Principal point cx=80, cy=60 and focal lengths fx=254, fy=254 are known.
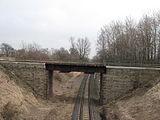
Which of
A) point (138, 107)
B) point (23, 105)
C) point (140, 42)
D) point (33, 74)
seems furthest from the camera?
point (140, 42)

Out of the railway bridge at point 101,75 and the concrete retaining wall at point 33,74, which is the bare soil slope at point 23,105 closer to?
the concrete retaining wall at point 33,74

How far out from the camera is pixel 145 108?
31.9 meters

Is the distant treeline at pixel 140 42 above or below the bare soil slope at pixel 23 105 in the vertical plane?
above

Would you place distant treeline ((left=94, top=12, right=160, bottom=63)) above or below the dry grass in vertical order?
above

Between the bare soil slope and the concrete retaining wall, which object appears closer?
the bare soil slope

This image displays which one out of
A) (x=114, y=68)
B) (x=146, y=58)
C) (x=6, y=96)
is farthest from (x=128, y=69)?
(x=146, y=58)

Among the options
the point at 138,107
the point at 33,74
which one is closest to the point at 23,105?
the point at 33,74

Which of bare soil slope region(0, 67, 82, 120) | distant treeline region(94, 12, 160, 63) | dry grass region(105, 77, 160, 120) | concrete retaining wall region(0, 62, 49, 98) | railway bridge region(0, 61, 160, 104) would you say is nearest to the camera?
dry grass region(105, 77, 160, 120)

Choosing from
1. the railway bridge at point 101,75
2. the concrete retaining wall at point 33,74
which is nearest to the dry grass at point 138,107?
the railway bridge at point 101,75

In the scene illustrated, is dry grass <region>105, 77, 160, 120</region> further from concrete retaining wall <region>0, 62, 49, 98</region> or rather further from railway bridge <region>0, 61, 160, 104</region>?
concrete retaining wall <region>0, 62, 49, 98</region>

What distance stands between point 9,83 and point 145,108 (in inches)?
871

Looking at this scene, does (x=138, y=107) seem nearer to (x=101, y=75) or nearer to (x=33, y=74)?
(x=101, y=75)

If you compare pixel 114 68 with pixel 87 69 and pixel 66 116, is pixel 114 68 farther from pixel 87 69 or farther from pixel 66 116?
pixel 66 116

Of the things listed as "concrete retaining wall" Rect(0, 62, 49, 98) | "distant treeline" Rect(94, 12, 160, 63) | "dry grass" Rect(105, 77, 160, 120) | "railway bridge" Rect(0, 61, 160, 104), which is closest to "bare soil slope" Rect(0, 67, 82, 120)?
"concrete retaining wall" Rect(0, 62, 49, 98)
